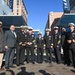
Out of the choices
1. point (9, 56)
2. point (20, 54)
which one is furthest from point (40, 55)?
point (9, 56)

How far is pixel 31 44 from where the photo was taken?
10.5 metres

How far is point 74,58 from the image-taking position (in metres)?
8.38

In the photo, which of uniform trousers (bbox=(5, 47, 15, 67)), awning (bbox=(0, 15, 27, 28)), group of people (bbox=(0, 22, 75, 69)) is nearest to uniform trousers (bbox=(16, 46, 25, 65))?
group of people (bbox=(0, 22, 75, 69))

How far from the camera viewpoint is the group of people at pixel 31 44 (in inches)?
324

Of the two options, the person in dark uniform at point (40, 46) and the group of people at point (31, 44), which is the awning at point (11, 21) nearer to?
the person in dark uniform at point (40, 46)

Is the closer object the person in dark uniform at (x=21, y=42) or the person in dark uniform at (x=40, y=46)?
the person in dark uniform at (x=21, y=42)

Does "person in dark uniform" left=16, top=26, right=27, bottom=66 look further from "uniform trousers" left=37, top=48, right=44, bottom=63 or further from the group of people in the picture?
"uniform trousers" left=37, top=48, right=44, bottom=63

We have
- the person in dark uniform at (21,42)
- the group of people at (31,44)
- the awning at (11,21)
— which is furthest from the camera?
the awning at (11,21)

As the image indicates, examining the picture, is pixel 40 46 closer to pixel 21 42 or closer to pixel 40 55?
pixel 40 55

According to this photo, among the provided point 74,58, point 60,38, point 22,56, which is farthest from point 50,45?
point 74,58

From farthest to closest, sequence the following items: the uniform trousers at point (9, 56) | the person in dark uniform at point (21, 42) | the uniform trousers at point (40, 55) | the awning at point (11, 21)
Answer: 1. the awning at point (11, 21)
2. the uniform trousers at point (40, 55)
3. the person in dark uniform at point (21, 42)
4. the uniform trousers at point (9, 56)

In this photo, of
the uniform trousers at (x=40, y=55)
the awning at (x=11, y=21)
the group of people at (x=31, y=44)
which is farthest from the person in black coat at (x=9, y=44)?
the awning at (x=11, y=21)

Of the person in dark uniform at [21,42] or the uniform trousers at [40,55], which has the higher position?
the person in dark uniform at [21,42]

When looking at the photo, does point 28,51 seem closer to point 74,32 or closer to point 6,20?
point 74,32
